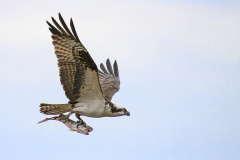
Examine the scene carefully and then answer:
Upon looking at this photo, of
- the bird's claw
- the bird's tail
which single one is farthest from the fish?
the bird's tail

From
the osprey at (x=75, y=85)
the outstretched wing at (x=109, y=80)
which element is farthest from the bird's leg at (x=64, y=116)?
the outstretched wing at (x=109, y=80)

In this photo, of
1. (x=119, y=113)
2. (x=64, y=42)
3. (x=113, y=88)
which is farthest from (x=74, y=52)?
(x=113, y=88)

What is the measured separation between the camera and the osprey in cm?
2256

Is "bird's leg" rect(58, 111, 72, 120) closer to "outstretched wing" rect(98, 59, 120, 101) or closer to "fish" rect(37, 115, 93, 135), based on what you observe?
"fish" rect(37, 115, 93, 135)

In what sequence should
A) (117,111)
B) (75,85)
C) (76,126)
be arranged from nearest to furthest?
(76,126) < (75,85) < (117,111)

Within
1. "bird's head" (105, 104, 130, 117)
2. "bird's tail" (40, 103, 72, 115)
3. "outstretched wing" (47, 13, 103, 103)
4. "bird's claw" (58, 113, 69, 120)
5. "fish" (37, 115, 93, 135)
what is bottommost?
"fish" (37, 115, 93, 135)

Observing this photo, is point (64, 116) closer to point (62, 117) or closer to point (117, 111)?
point (62, 117)

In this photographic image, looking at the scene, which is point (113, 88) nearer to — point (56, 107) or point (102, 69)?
point (102, 69)

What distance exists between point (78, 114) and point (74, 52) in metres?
1.57

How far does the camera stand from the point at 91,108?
23.0 m

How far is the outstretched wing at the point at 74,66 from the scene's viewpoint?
22.3 metres

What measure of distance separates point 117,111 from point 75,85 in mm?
1257

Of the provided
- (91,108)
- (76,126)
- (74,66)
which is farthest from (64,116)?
(74,66)

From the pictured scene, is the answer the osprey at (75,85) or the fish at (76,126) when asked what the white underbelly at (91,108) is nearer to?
the osprey at (75,85)
